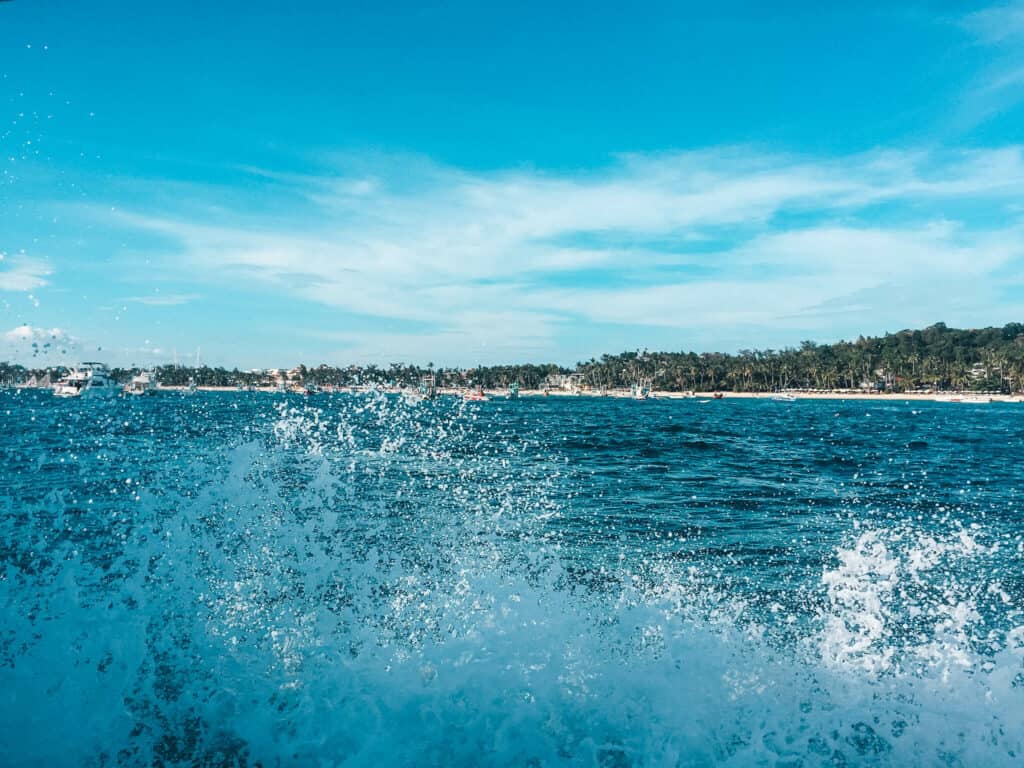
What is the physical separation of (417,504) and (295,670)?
12618mm

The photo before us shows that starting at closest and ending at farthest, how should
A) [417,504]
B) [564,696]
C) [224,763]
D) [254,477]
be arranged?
[224,763], [564,696], [417,504], [254,477]

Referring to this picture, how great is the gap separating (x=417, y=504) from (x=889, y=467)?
2653cm

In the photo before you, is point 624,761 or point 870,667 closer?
point 624,761

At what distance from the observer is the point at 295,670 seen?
890cm

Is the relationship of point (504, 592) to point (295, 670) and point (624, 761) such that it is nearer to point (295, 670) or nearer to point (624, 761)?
→ point (295, 670)

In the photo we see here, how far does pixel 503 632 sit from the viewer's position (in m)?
10.0

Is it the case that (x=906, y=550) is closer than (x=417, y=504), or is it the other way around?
(x=906, y=550)

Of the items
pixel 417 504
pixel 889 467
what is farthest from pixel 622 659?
pixel 889 467

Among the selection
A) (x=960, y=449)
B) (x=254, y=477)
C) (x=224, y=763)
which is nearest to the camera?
(x=224, y=763)

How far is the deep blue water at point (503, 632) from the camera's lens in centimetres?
759

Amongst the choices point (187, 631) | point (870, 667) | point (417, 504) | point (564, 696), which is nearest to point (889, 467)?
point (417, 504)

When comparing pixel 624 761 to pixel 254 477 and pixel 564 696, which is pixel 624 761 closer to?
pixel 564 696

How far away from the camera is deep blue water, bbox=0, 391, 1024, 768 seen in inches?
299

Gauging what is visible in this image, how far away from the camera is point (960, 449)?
47250 mm
